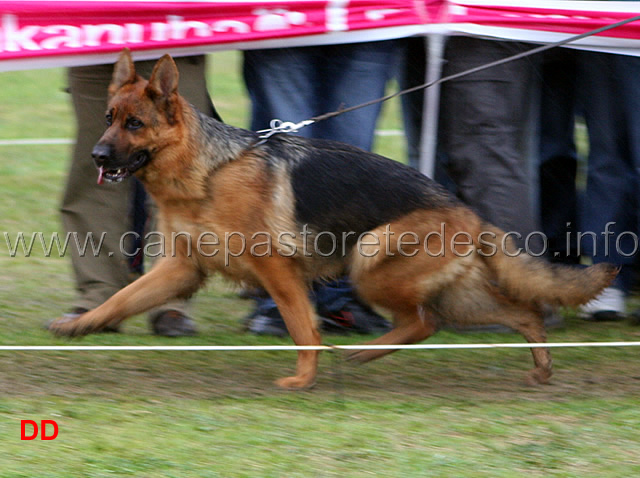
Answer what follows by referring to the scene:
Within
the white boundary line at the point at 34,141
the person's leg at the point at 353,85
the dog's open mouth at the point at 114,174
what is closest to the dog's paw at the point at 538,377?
the person's leg at the point at 353,85

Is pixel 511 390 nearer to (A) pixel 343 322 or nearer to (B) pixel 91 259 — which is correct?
(A) pixel 343 322

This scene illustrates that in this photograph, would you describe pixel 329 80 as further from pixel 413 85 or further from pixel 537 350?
pixel 537 350

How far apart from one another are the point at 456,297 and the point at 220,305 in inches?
75.3

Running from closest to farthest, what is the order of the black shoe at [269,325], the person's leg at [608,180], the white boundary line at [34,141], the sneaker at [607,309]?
the black shoe at [269,325] → the person's leg at [608,180] → the sneaker at [607,309] → the white boundary line at [34,141]

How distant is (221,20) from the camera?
4801mm

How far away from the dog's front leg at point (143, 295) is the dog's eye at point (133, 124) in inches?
26.5

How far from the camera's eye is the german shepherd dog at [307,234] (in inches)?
165


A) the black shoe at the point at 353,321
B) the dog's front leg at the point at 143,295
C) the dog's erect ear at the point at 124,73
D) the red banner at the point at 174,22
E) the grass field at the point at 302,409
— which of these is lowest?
the grass field at the point at 302,409

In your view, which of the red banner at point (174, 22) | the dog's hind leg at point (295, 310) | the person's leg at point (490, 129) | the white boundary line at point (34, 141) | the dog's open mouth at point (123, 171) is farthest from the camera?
the white boundary line at point (34, 141)

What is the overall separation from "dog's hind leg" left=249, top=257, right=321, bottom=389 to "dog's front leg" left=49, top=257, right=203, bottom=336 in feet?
1.33

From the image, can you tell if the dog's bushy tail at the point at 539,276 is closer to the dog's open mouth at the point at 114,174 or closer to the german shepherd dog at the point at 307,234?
the german shepherd dog at the point at 307,234

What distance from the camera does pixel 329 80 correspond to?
516cm

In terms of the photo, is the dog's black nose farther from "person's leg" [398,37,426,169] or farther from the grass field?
"person's leg" [398,37,426,169]

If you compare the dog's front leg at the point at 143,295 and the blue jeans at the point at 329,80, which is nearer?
the dog's front leg at the point at 143,295
